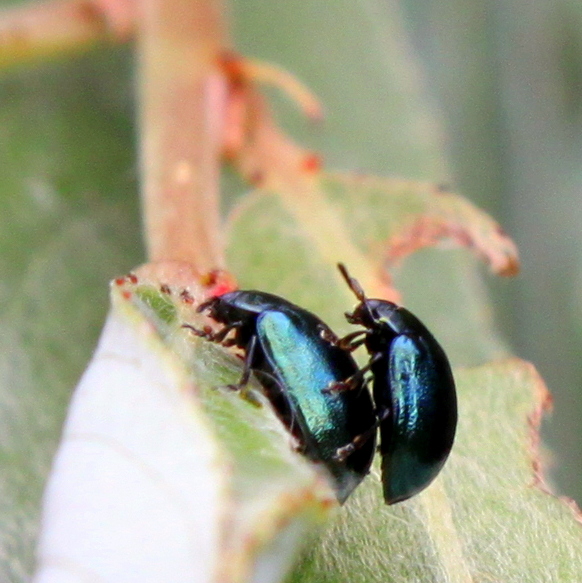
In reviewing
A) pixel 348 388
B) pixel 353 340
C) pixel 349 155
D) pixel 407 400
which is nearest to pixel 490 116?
pixel 349 155

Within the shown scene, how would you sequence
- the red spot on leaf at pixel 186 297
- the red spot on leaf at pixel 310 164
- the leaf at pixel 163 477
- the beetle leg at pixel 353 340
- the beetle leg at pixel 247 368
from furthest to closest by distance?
the red spot on leaf at pixel 310 164
the beetle leg at pixel 353 340
the red spot on leaf at pixel 186 297
the beetle leg at pixel 247 368
the leaf at pixel 163 477

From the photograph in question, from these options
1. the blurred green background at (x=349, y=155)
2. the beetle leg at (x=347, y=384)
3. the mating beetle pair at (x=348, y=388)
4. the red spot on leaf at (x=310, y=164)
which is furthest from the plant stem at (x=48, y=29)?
the beetle leg at (x=347, y=384)

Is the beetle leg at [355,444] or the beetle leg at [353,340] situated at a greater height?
the beetle leg at [355,444]

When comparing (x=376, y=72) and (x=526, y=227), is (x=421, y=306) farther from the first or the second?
(x=526, y=227)

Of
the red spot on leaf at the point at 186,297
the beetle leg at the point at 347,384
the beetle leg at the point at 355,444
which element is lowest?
the beetle leg at the point at 355,444

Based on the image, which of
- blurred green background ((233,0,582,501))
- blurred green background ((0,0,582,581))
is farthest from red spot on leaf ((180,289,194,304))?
blurred green background ((233,0,582,501))

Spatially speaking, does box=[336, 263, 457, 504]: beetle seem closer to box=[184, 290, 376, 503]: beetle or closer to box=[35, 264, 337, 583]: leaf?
box=[184, 290, 376, 503]: beetle

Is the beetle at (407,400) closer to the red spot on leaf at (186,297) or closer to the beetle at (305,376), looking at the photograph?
the beetle at (305,376)
